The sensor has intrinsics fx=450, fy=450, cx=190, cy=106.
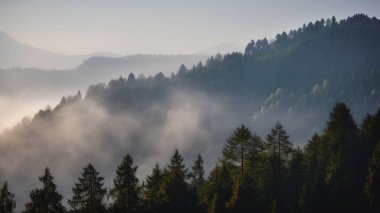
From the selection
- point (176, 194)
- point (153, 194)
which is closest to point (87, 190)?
point (153, 194)

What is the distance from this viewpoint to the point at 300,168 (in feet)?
232

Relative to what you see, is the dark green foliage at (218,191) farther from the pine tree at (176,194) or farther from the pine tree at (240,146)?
the pine tree at (176,194)

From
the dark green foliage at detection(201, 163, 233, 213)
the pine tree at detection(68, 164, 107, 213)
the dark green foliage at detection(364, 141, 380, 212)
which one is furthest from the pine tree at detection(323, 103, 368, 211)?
the pine tree at detection(68, 164, 107, 213)

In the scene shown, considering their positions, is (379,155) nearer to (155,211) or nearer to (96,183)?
(155,211)

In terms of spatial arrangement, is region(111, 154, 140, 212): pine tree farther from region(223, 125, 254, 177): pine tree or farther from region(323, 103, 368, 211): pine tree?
region(323, 103, 368, 211): pine tree

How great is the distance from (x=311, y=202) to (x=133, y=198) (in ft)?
85.4

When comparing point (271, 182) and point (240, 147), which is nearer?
point (271, 182)

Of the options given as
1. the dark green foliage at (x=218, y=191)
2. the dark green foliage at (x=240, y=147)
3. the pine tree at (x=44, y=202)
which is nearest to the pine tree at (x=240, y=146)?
the dark green foliage at (x=240, y=147)

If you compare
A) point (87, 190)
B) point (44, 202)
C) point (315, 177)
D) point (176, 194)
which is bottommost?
point (44, 202)

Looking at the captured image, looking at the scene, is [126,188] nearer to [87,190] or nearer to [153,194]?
[153,194]

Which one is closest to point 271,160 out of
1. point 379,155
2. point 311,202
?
point 311,202

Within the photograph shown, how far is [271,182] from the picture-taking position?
6794 cm

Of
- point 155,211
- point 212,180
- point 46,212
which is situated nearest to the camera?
point 46,212

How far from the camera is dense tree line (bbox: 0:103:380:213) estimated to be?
64.9 m
